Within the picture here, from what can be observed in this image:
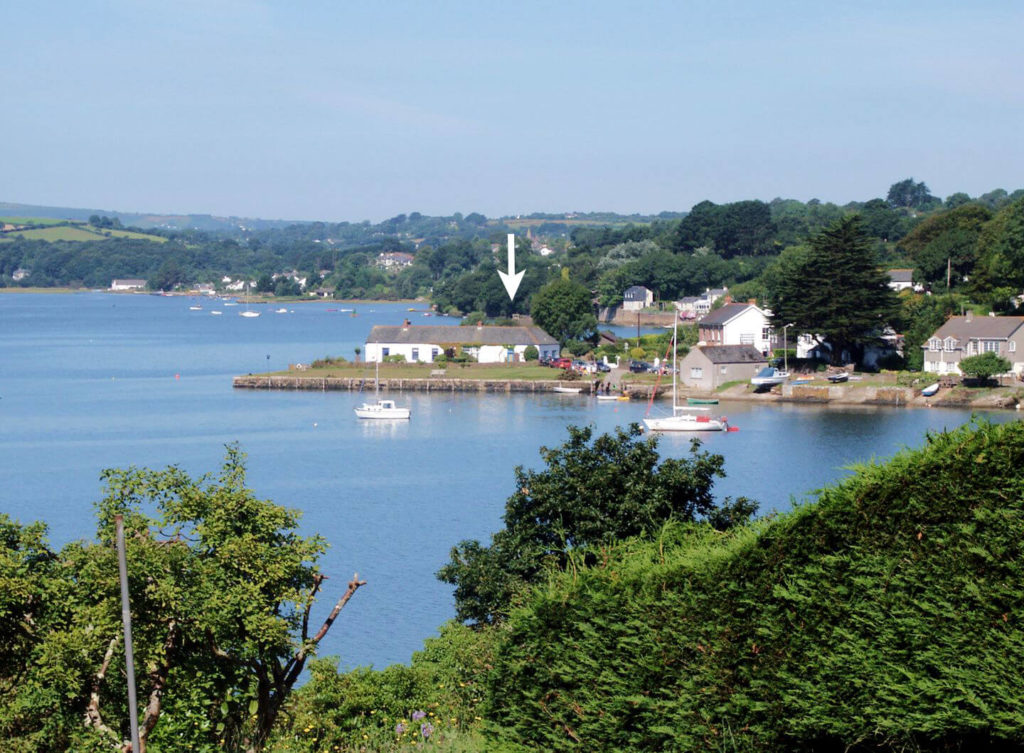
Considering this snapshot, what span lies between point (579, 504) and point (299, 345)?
8328cm

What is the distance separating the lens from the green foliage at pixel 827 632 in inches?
248

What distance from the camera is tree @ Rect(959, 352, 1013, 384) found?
2093 inches

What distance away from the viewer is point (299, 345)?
9625cm

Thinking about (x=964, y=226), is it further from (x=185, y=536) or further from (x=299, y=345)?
(x=185, y=536)

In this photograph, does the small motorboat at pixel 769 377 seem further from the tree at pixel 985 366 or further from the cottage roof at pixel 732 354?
the tree at pixel 985 366

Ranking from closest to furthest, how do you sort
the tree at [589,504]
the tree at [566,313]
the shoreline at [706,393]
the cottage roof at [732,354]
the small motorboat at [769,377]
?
the tree at [589,504]
the shoreline at [706,393]
the small motorboat at [769,377]
the cottage roof at [732,354]
the tree at [566,313]

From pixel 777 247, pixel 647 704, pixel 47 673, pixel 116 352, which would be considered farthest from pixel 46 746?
pixel 777 247

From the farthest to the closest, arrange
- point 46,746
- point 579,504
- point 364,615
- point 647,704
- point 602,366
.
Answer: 1. point 602,366
2. point 364,615
3. point 579,504
4. point 46,746
5. point 647,704

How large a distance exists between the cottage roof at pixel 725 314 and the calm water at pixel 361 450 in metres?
14.2

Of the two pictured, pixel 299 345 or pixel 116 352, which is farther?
pixel 299 345

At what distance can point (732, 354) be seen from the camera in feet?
201

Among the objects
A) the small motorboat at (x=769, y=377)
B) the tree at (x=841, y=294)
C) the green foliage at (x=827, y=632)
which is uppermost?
the tree at (x=841, y=294)

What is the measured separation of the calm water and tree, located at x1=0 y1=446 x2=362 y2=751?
10.2 metres

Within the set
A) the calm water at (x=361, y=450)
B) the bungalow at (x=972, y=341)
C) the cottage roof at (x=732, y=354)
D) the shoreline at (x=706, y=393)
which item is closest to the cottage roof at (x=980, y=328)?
the bungalow at (x=972, y=341)
